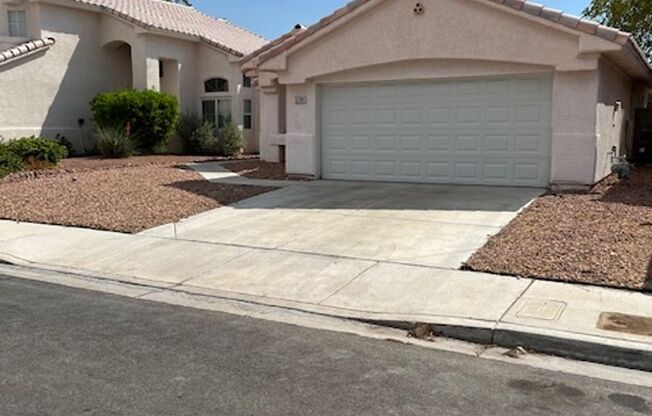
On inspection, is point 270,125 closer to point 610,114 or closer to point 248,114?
point 248,114

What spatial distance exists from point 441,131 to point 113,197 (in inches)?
291

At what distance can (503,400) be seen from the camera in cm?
475

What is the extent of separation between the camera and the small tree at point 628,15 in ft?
83.0

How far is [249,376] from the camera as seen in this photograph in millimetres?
5152

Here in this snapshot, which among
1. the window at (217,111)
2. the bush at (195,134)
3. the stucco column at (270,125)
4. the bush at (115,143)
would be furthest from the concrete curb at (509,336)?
the window at (217,111)

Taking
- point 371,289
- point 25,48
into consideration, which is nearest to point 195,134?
point 25,48

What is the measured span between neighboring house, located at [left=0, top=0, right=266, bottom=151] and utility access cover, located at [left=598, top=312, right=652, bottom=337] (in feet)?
72.9

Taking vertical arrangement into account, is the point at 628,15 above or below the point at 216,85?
above

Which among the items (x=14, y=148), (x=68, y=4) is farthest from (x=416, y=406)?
(x=68, y=4)

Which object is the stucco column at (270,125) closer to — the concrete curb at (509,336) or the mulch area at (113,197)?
the mulch area at (113,197)

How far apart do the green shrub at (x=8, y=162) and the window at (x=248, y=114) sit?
1164 cm

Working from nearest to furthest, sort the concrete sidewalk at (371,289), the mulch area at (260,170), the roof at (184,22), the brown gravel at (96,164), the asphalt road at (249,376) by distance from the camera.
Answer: the asphalt road at (249,376) < the concrete sidewalk at (371,289) < the brown gravel at (96,164) < the mulch area at (260,170) < the roof at (184,22)

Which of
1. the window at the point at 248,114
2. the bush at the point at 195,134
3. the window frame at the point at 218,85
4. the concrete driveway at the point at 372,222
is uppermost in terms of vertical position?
the window frame at the point at 218,85

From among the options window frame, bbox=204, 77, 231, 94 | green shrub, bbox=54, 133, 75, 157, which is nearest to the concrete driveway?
green shrub, bbox=54, 133, 75, 157
